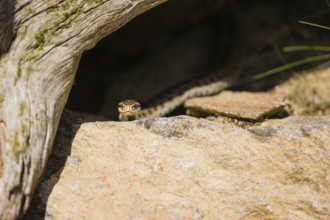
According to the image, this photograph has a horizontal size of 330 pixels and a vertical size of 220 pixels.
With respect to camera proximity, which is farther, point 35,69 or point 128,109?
point 128,109

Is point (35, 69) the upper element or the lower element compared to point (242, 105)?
upper

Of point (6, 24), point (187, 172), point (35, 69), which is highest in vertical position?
point (6, 24)

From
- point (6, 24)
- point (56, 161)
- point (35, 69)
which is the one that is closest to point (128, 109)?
point (56, 161)

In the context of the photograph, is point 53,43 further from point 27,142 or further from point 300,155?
point 300,155

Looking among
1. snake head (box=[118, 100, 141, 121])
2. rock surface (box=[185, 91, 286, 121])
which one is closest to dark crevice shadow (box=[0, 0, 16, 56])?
snake head (box=[118, 100, 141, 121])

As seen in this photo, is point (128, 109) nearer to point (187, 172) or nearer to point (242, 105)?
point (242, 105)

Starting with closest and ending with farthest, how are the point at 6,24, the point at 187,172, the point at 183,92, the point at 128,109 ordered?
the point at 6,24, the point at 187,172, the point at 128,109, the point at 183,92

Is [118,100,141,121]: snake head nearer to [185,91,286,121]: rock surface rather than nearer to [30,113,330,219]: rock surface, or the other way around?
[185,91,286,121]: rock surface

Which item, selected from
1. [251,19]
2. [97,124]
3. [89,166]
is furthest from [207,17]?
[89,166]
